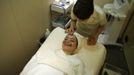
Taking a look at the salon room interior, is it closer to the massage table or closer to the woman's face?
the massage table

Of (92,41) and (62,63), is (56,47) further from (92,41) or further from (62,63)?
(92,41)

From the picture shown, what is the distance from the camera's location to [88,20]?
1.49 m

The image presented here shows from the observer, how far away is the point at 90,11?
124cm

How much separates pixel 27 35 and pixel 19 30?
180 millimetres

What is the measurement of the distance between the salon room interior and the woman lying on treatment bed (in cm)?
29

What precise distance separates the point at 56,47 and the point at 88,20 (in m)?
0.42

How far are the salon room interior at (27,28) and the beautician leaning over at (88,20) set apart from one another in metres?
0.45

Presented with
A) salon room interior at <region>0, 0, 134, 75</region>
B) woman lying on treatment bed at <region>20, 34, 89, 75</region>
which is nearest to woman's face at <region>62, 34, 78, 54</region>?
woman lying on treatment bed at <region>20, 34, 89, 75</region>

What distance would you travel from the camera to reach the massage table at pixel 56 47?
1.25 metres

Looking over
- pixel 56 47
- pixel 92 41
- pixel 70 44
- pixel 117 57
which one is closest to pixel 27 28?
pixel 56 47

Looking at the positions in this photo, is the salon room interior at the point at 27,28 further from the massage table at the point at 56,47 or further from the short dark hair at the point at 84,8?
the short dark hair at the point at 84,8

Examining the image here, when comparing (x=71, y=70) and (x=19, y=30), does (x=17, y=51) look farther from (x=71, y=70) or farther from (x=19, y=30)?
(x=71, y=70)

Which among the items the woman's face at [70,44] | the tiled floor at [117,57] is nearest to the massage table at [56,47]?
the woman's face at [70,44]

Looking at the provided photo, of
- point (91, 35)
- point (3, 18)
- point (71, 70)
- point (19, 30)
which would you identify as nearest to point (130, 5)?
point (91, 35)
